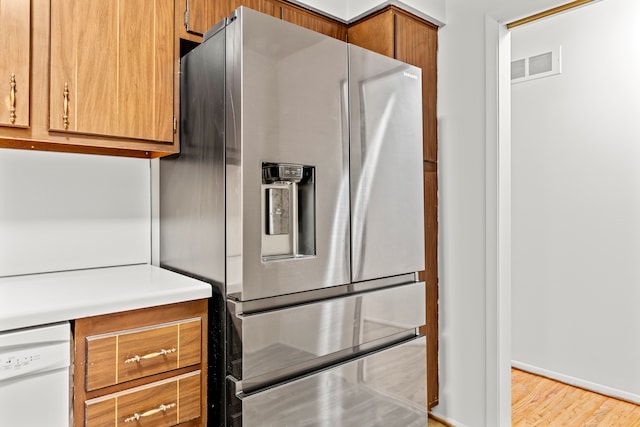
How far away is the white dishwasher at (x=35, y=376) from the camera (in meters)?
1.07

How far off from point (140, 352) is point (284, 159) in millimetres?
752

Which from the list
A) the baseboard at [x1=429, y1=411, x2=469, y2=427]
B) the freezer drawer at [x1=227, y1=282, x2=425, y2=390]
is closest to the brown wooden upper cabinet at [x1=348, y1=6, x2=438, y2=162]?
the freezer drawer at [x1=227, y1=282, x2=425, y2=390]

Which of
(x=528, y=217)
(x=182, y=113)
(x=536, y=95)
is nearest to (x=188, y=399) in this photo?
(x=182, y=113)

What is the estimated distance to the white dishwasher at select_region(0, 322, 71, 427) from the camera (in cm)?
107

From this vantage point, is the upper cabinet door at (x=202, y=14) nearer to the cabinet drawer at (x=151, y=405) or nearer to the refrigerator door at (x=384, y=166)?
the refrigerator door at (x=384, y=166)

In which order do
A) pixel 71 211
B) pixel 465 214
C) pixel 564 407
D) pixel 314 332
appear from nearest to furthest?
pixel 314 332 < pixel 71 211 < pixel 465 214 < pixel 564 407

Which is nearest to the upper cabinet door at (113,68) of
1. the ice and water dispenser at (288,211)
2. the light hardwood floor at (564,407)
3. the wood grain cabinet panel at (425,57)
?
the ice and water dispenser at (288,211)

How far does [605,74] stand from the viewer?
2734 millimetres

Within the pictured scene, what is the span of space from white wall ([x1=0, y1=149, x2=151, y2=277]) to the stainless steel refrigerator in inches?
6.4

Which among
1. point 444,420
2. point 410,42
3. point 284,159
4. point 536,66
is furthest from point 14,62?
point 536,66

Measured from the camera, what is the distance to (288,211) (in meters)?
1.53

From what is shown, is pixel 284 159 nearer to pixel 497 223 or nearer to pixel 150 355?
pixel 150 355

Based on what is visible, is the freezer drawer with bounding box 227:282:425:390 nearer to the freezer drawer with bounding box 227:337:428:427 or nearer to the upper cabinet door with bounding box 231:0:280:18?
the freezer drawer with bounding box 227:337:428:427

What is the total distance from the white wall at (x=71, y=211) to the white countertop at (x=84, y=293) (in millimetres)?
83
